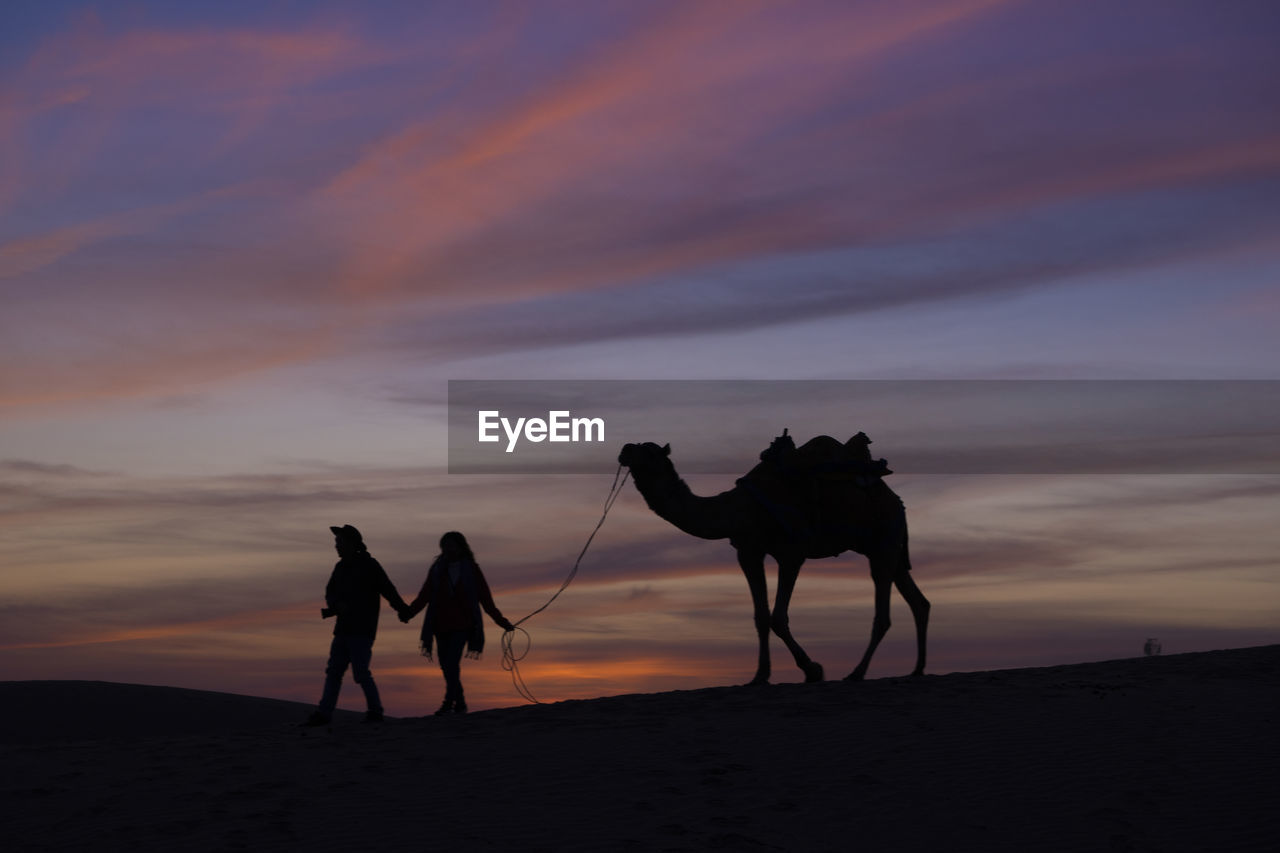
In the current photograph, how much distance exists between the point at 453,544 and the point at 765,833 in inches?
256

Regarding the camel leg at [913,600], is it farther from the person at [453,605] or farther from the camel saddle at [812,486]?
the person at [453,605]

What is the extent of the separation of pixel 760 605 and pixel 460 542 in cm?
398

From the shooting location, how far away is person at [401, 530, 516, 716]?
1698 cm

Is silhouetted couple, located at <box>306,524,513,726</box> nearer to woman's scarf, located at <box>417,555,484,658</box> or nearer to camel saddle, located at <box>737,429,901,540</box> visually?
woman's scarf, located at <box>417,555,484,658</box>

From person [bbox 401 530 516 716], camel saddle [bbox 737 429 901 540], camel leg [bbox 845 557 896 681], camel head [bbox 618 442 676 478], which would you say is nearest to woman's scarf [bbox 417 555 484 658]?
person [bbox 401 530 516 716]

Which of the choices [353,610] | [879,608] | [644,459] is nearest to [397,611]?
[353,610]

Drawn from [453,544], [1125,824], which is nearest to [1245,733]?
[1125,824]

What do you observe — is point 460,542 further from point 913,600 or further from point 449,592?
point 913,600

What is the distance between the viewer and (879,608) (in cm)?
1891

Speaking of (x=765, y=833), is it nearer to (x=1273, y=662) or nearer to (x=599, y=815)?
(x=599, y=815)

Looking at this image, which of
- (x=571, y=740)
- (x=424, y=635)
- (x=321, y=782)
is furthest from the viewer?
(x=424, y=635)

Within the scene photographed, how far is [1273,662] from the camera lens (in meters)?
19.5

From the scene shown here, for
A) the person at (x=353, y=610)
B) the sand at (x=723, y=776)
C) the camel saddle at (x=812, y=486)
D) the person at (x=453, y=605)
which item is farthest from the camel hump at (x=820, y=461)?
the person at (x=353, y=610)

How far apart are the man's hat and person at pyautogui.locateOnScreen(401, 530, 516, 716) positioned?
3.18ft
